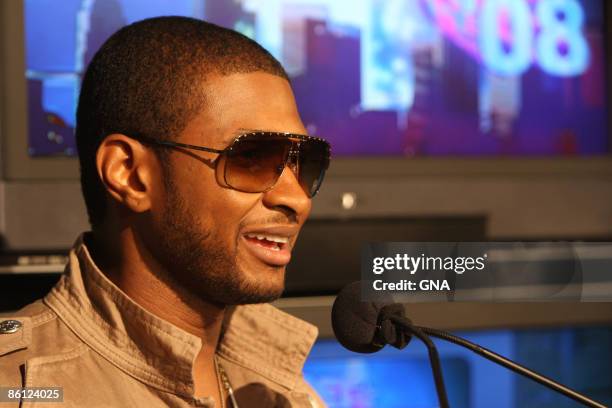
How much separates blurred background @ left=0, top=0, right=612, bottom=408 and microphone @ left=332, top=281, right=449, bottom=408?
1101 millimetres

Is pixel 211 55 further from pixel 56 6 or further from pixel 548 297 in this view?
pixel 56 6

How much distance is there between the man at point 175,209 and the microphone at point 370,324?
0.30 meters

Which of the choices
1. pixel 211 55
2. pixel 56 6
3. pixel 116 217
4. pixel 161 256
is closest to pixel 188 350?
pixel 161 256

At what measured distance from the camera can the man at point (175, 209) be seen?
5.49 feet

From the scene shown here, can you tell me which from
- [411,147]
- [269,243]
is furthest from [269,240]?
[411,147]

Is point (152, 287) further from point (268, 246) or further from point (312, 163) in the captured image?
point (312, 163)

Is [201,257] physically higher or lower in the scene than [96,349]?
higher

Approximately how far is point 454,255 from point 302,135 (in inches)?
16.0

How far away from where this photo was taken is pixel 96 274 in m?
1.71

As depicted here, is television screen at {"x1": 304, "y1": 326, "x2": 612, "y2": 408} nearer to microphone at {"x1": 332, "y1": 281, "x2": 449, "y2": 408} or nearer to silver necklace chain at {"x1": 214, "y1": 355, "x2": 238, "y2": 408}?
silver necklace chain at {"x1": 214, "y1": 355, "x2": 238, "y2": 408}

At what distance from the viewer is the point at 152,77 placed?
178 cm

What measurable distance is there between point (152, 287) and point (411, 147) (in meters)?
1.25

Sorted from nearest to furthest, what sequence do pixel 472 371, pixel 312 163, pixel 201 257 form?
1. pixel 201 257
2. pixel 312 163
3. pixel 472 371

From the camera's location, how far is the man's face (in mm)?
1737
